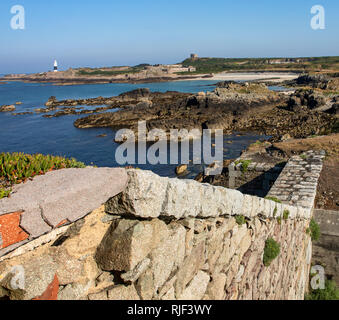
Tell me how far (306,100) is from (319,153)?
33.4 m

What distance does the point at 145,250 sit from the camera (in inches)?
90.4

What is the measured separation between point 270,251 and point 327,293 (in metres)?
4.08

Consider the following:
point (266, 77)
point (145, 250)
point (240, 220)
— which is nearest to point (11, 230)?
point (145, 250)

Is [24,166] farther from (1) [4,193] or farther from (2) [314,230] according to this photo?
(2) [314,230]

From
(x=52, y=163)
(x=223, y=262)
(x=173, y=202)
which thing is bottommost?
(x=223, y=262)

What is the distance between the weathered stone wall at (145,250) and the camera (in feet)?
6.23

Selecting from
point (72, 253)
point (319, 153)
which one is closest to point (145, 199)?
point (72, 253)

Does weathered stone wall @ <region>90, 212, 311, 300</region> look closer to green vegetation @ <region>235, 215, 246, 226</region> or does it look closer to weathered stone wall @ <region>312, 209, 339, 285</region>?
green vegetation @ <region>235, 215, 246, 226</region>

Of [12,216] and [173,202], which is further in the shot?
[173,202]

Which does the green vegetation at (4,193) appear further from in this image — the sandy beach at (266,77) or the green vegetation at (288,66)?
the green vegetation at (288,66)

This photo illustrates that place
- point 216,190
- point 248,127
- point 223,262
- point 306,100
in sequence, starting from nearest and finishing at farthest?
point 216,190, point 223,262, point 248,127, point 306,100

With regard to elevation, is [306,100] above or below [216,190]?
above

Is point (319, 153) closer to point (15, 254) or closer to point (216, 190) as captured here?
point (216, 190)
